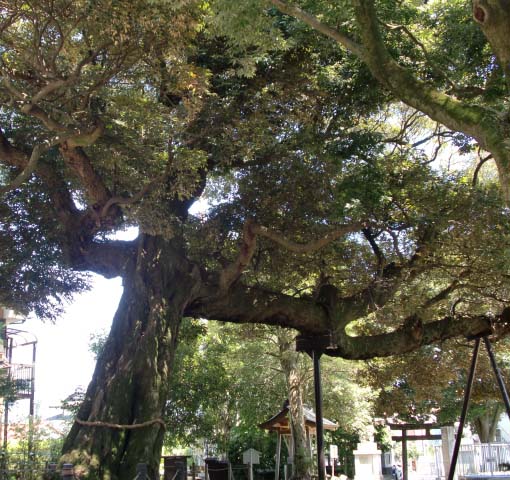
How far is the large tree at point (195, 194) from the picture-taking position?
25.1 ft

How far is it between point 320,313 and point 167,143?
4.75 meters

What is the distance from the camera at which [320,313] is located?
11.3 meters

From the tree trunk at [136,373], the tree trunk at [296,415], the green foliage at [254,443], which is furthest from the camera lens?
the green foliage at [254,443]

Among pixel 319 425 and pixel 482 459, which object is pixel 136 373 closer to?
pixel 319 425

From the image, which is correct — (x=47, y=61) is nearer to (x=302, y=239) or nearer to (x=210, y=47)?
(x=210, y=47)

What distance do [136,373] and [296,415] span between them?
1147 centimetres

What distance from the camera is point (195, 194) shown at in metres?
10.7

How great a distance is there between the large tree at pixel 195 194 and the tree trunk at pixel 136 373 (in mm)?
27

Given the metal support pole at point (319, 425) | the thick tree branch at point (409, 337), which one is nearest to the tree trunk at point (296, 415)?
the thick tree branch at point (409, 337)

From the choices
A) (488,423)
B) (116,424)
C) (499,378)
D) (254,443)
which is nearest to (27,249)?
(116,424)

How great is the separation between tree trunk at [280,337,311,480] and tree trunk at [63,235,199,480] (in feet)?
34.0

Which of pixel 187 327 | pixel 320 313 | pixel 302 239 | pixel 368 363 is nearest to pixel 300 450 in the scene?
pixel 368 363

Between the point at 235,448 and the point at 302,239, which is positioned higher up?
the point at 302,239

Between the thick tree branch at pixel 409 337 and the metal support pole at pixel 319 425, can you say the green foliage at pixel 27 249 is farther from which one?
the thick tree branch at pixel 409 337
